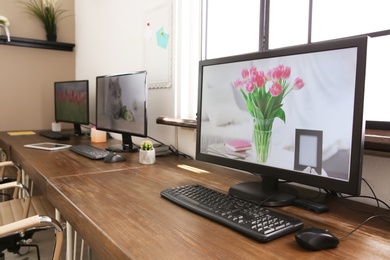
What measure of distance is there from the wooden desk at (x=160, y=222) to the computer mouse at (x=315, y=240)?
0.01 meters

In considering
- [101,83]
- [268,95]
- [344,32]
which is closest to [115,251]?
[268,95]

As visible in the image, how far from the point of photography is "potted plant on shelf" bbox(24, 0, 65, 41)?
126 inches

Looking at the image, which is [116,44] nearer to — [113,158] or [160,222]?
[113,158]

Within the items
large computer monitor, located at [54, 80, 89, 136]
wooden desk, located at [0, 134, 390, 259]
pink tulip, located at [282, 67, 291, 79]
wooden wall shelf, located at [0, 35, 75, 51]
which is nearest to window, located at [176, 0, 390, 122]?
pink tulip, located at [282, 67, 291, 79]

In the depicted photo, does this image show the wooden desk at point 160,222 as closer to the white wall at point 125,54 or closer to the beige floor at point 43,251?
the white wall at point 125,54

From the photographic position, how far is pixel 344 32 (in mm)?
1243

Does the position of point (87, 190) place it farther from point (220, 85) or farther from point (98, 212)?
point (220, 85)

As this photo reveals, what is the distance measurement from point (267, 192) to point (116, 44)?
2114 mm

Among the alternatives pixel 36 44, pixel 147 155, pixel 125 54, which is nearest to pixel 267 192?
pixel 147 155

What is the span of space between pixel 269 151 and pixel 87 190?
2.17 ft

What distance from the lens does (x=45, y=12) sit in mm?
3238

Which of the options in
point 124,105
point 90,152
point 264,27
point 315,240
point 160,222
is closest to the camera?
point 315,240

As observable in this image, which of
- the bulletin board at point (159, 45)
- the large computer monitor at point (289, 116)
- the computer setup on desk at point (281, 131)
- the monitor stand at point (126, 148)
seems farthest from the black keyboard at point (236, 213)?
the bulletin board at point (159, 45)

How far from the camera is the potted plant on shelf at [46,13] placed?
10.5ft
